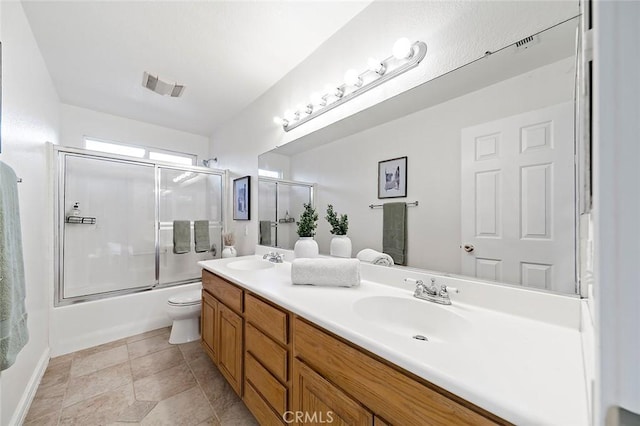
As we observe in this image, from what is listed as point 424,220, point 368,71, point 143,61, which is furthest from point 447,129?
point 143,61

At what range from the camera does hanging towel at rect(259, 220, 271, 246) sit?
2.33 meters

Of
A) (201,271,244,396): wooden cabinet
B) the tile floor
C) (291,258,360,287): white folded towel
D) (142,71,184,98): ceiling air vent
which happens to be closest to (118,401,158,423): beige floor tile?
the tile floor

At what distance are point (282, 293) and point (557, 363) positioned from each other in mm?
925

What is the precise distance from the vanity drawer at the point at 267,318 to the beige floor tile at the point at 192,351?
1.08 meters

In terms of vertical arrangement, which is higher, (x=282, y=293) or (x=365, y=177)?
(x=365, y=177)

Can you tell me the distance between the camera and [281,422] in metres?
1.06

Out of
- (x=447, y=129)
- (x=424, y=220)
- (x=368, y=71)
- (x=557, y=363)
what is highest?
(x=368, y=71)

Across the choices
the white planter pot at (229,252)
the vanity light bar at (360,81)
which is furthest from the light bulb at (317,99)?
the white planter pot at (229,252)

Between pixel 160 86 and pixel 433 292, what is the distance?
8.90 ft

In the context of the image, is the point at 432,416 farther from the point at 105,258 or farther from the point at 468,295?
the point at 105,258

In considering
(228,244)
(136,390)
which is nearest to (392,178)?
(136,390)

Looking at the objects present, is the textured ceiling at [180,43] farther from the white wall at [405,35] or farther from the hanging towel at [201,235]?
the hanging towel at [201,235]

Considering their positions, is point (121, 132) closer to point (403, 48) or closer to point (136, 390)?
point (136, 390)

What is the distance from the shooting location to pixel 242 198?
277cm
